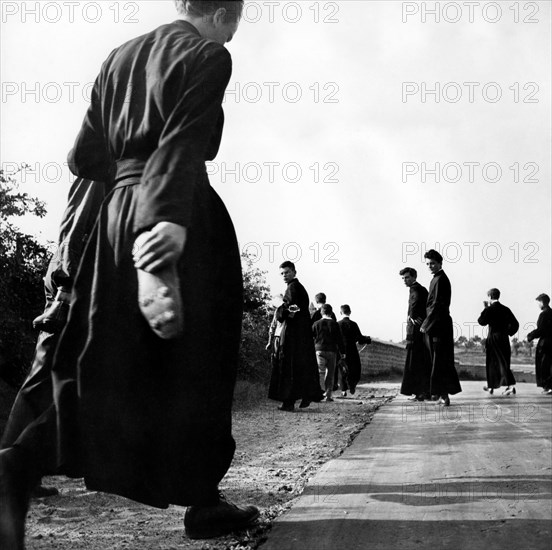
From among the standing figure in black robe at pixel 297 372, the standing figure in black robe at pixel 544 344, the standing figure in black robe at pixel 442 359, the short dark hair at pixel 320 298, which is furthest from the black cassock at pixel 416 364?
the short dark hair at pixel 320 298

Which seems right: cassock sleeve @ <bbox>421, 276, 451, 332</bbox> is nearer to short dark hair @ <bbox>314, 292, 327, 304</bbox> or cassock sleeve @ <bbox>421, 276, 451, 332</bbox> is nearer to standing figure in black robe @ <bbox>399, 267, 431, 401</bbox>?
standing figure in black robe @ <bbox>399, 267, 431, 401</bbox>

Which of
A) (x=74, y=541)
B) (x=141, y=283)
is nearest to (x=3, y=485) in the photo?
(x=141, y=283)

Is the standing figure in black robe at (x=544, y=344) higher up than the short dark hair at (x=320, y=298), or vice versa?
the short dark hair at (x=320, y=298)

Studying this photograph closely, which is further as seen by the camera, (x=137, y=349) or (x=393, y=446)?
(x=393, y=446)

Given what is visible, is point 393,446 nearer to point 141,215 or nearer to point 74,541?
point 74,541

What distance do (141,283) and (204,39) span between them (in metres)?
0.48

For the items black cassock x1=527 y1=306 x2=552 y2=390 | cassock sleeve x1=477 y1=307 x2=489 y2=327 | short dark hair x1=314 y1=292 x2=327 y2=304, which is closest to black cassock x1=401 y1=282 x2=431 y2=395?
cassock sleeve x1=477 y1=307 x2=489 y2=327

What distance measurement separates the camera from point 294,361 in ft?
29.3

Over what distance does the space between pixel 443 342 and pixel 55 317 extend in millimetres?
9850

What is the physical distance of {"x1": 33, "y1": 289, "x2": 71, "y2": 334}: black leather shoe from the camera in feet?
4.74

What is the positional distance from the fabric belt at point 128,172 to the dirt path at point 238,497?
0.61 metres

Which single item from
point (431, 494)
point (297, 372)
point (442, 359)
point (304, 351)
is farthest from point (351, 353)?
point (431, 494)

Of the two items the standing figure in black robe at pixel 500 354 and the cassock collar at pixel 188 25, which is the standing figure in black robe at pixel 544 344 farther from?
the cassock collar at pixel 188 25

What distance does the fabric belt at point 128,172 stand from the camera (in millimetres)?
1486
